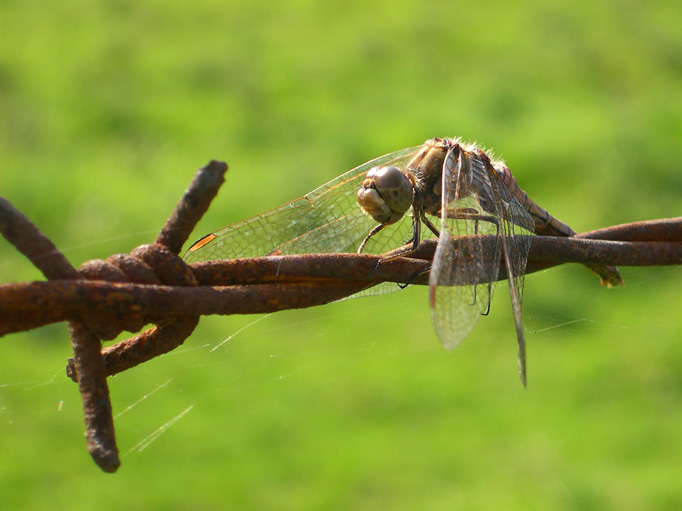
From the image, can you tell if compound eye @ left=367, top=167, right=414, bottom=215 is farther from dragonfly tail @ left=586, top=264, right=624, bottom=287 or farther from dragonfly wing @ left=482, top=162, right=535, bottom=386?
dragonfly tail @ left=586, top=264, right=624, bottom=287

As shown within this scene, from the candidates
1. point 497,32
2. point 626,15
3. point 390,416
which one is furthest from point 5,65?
point 626,15

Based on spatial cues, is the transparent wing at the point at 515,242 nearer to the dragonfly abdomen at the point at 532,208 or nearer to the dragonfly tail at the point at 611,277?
the dragonfly abdomen at the point at 532,208

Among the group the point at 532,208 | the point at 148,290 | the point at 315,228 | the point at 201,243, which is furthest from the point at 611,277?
the point at 148,290

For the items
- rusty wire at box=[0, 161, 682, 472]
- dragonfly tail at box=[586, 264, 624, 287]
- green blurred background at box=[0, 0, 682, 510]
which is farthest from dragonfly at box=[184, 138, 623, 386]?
green blurred background at box=[0, 0, 682, 510]

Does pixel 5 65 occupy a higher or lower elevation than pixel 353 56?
higher

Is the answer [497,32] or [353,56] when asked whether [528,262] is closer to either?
[353,56]

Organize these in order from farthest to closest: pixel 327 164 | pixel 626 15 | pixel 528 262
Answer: pixel 626 15 < pixel 327 164 < pixel 528 262
